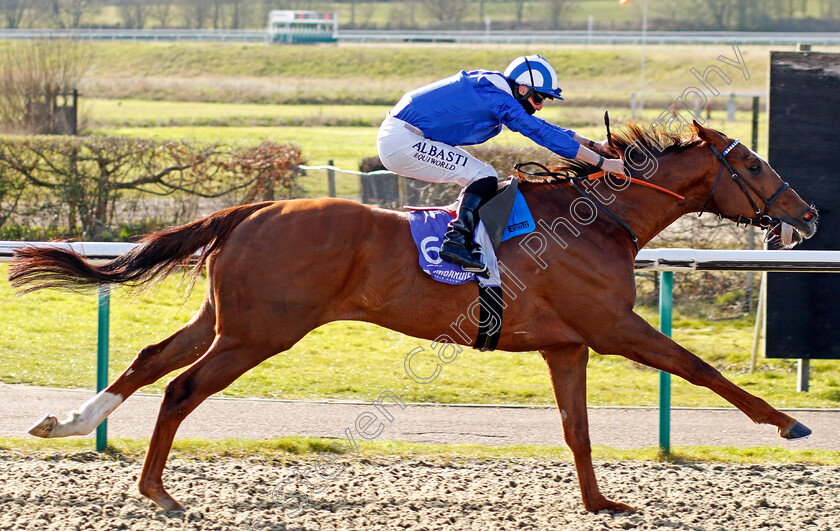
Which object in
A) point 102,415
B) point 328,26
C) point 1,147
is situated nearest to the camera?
point 102,415

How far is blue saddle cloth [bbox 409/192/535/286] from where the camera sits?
12.6 ft

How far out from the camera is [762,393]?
6156mm

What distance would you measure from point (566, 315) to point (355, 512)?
1.29m

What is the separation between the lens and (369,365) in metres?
6.83

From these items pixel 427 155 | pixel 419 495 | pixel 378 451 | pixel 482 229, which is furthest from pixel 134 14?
pixel 419 495

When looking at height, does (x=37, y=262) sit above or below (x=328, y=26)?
below

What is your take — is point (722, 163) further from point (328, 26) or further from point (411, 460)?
point (328, 26)

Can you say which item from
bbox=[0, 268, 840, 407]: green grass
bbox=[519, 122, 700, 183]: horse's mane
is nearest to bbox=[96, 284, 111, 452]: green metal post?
bbox=[0, 268, 840, 407]: green grass

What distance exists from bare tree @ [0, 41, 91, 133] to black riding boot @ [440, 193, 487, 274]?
14.4 meters

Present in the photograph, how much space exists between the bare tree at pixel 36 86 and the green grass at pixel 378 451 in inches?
518

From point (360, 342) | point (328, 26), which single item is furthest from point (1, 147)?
point (328, 26)

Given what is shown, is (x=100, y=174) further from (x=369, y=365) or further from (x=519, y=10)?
(x=519, y=10)

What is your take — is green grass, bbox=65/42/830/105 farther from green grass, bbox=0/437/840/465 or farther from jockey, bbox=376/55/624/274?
jockey, bbox=376/55/624/274

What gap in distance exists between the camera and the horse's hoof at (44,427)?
12.2ft
